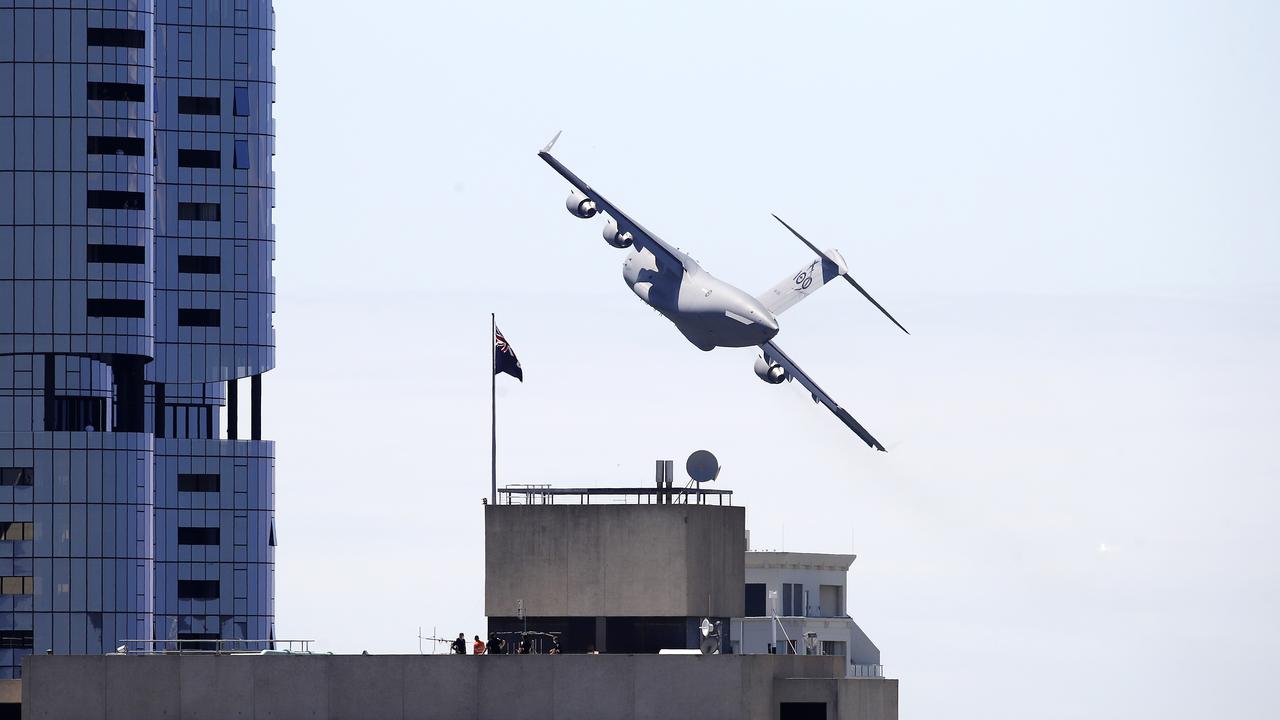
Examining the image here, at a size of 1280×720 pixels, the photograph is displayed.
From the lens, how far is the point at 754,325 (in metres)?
156

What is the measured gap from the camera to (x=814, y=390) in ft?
601

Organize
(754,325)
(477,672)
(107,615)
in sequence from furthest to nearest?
(107,615)
(754,325)
(477,672)

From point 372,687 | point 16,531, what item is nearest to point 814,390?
point 16,531

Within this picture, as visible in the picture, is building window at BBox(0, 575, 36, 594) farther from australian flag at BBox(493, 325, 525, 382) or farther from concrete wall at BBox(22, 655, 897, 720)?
concrete wall at BBox(22, 655, 897, 720)

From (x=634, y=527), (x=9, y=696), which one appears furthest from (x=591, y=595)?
(x=9, y=696)

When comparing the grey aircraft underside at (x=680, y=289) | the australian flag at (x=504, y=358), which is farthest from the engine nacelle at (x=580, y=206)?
the australian flag at (x=504, y=358)

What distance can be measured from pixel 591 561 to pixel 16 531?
108 metres

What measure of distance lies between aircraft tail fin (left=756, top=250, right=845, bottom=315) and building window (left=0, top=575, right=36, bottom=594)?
61964mm

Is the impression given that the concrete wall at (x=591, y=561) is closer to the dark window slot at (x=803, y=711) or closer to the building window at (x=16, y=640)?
the dark window slot at (x=803, y=711)

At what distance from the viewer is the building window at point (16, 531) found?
199125 millimetres

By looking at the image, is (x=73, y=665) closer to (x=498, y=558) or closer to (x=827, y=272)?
(x=498, y=558)

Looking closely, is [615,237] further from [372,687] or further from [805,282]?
[372,687]

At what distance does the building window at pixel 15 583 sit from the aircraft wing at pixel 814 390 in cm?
6167

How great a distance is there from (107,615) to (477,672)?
366ft
